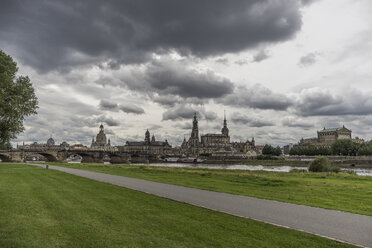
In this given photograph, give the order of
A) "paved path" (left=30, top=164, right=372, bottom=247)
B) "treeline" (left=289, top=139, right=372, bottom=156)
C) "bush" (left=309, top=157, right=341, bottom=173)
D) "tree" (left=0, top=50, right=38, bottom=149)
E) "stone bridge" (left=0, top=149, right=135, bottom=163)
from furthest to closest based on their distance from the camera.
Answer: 1. "treeline" (left=289, top=139, right=372, bottom=156)
2. "stone bridge" (left=0, top=149, right=135, bottom=163)
3. "bush" (left=309, top=157, right=341, bottom=173)
4. "tree" (left=0, top=50, right=38, bottom=149)
5. "paved path" (left=30, top=164, right=372, bottom=247)

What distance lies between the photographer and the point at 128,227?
873 centimetres

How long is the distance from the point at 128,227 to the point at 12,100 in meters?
27.8

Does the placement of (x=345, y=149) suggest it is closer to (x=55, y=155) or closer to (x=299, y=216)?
(x=55, y=155)

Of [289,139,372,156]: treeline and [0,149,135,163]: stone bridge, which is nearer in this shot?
[0,149,135,163]: stone bridge

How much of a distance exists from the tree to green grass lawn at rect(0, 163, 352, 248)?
19.8 m

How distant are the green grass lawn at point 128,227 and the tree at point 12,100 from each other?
778 inches

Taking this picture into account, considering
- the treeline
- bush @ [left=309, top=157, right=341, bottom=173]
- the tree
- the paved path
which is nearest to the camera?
the paved path

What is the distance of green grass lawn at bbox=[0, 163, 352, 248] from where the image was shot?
24.1 feet

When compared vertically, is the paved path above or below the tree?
below

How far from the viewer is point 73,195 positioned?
1458 cm

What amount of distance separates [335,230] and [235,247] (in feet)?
13.6

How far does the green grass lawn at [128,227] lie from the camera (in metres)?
7.33

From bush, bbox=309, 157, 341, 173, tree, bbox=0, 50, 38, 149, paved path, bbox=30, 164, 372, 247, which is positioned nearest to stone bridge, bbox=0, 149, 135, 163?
tree, bbox=0, 50, 38, 149

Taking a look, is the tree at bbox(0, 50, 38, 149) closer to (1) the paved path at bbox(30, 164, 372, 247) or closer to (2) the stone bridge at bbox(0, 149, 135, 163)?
(1) the paved path at bbox(30, 164, 372, 247)
